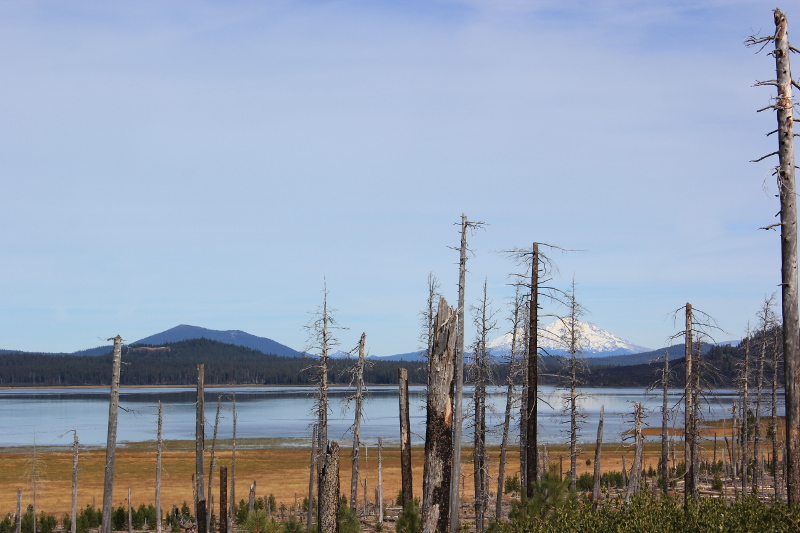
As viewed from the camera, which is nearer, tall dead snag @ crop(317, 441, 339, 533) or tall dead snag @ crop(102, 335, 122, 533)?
tall dead snag @ crop(317, 441, 339, 533)

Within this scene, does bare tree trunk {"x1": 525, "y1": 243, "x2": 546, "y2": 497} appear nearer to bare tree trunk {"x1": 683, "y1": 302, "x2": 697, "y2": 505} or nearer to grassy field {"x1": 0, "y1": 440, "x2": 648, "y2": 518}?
bare tree trunk {"x1": 683, "y1": 302, "x2": 697, "y2": 505}

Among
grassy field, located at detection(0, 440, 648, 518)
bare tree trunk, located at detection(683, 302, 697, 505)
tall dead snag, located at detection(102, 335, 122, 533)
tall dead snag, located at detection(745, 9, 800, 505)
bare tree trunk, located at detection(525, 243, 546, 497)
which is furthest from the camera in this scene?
grassy field, located at detection(0, 440, 648, 518)

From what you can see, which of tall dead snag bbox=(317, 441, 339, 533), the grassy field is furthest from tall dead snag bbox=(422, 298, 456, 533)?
the grassy field

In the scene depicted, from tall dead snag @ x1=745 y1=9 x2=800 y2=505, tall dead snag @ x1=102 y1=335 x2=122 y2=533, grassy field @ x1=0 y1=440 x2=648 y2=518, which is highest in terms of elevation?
tall dead snag @ x1=745 y1=9 x2=800 y2=505

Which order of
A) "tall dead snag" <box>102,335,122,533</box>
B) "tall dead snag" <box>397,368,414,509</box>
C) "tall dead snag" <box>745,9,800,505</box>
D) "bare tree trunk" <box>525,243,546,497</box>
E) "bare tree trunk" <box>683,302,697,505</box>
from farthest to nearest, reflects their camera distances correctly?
"bare tree trunk" <box>683,302,697,505</box> < "tall dead snag" <box>397,368,414,509</box> < "tall dead snag" <box>102,335,122,533</box> < "bare tree trunk" <box>525,243,546,497</box> < "tall dead snag" <box>745,9,800,505</box>

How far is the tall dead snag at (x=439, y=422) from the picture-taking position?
16312mm

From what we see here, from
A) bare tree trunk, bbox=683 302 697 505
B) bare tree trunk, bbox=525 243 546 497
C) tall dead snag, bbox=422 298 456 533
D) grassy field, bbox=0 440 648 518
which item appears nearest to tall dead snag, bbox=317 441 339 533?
tall dead snag, bbox=422 298 456 533

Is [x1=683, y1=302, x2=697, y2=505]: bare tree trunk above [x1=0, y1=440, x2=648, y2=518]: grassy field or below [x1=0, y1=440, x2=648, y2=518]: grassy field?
above

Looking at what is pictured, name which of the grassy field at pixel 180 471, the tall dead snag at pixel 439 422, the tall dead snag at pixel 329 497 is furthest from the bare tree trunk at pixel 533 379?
the grassy field at pixel 180 471

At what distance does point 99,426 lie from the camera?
11688cm

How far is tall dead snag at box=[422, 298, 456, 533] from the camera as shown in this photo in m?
16.3

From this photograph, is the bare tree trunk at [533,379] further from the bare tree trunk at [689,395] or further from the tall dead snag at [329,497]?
the tall dead snag at [329,497]

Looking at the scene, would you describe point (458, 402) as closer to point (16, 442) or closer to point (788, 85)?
point (788, 85)

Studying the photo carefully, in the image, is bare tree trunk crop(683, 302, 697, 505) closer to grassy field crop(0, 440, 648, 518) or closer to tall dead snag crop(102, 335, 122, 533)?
tall dead snag crop(102, 335, 122, 533)
